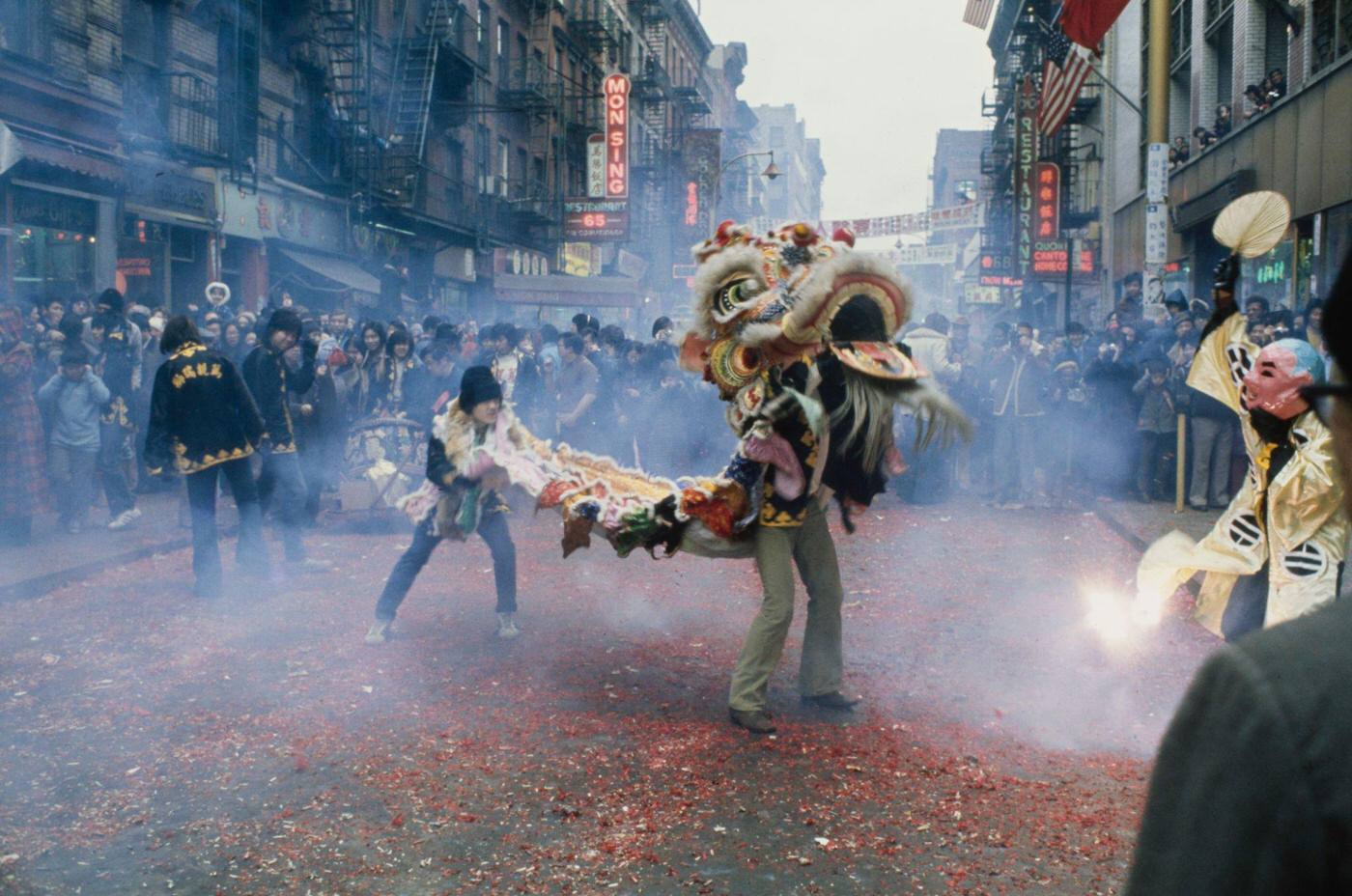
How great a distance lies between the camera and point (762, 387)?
5.43 metres

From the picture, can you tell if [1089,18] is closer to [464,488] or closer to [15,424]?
[464,488]

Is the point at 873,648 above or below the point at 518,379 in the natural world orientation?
below

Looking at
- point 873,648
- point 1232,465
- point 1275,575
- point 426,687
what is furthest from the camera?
point 1232,465

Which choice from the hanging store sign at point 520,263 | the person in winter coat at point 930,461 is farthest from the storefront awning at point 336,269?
the person in winter coat at point 930,461

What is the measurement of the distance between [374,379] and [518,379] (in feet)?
5.22

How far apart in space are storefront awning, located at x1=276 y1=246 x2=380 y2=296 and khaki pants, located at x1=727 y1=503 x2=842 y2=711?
59.6 ft

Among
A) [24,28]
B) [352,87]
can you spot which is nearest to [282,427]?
[24,28]

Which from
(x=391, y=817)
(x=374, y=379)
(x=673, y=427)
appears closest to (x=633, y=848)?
(x=391, y=817)

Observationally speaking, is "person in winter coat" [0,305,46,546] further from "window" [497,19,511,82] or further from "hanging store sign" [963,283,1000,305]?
"hanging store sign" [963,283,1000,305]

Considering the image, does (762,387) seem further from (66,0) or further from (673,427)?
(66,0)

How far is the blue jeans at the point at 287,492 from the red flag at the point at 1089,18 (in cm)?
1201

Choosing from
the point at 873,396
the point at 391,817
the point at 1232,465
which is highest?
the point at 873,396

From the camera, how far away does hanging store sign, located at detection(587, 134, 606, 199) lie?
39.2 meters

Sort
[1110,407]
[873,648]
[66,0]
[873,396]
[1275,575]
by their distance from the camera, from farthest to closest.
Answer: [66,0] < [1110,407] < [873,648] < [873,396] < [1275,575]
